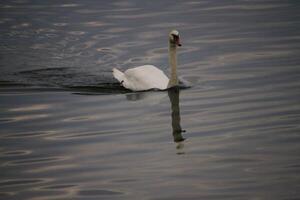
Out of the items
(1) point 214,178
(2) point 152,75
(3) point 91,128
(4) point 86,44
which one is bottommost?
(1) point 214,178

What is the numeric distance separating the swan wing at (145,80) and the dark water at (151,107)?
0.22 metres

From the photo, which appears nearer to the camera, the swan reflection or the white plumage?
the swan reflection

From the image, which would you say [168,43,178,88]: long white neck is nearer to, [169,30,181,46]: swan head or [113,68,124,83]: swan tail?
[169,30,181,46]: swan head

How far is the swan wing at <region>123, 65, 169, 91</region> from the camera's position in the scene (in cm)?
1759

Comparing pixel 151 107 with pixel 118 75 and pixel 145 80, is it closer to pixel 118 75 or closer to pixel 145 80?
pixel 145 80

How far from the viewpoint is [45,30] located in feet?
80.1

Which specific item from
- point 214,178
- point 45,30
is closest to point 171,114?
point 214,178

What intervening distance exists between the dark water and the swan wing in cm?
22

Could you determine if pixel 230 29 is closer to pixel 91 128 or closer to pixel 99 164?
pixel 91 128

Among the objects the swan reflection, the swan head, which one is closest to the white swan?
the swan head

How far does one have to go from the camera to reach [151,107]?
15.9 m

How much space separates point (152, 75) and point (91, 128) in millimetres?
3776

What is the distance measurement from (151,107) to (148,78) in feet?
5.74

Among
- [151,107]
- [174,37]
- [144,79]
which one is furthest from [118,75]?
[151,107]
